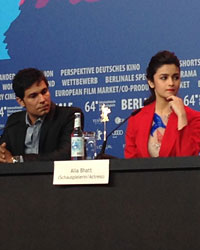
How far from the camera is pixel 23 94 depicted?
11.9ft

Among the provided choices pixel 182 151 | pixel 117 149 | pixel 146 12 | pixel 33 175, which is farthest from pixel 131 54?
pixel 33 175

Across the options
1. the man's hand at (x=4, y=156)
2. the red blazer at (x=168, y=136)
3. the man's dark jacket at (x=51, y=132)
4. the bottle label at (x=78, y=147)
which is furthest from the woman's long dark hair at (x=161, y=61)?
the bottle label at (x=78, y=147)

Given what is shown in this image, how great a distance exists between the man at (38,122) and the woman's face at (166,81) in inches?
22.8

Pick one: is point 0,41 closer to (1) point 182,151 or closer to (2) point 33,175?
(1) point 182,151

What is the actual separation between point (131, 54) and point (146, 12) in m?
0.26

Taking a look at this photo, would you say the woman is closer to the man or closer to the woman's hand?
the woman's hand

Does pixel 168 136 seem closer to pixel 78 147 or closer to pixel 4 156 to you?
pixel 78 147

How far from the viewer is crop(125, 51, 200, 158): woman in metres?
2.99

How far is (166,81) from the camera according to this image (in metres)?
3.13

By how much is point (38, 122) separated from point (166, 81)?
80 cm

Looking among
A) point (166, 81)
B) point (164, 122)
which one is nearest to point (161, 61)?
point (166, 81)

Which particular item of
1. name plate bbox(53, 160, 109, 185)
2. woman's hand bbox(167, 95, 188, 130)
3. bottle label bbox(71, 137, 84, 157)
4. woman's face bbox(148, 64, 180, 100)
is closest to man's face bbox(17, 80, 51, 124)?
woman's face bbox(148, 64, 180, 100)

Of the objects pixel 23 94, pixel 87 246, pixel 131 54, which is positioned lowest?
pixel 87 246

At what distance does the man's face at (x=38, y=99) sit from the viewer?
3533mm
